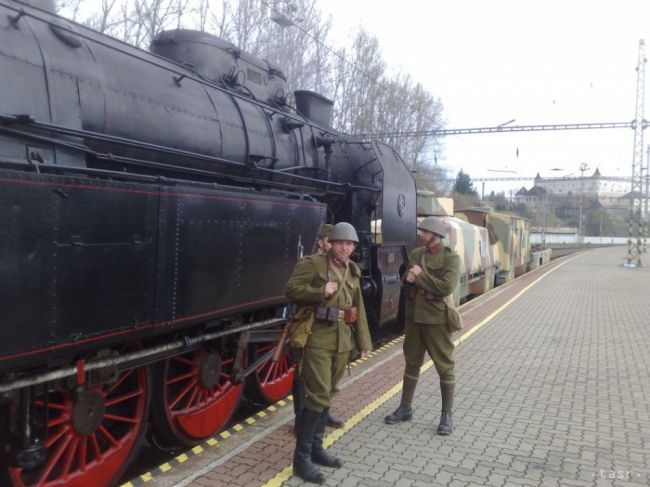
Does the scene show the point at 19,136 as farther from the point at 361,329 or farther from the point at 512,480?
the point at 512,480

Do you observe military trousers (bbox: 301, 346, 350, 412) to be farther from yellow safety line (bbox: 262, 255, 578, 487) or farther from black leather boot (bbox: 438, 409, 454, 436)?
black leather boot (bbox: 438, 409, 454, 436)

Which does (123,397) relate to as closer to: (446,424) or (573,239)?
(446,424)

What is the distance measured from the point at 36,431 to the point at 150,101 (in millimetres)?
2264

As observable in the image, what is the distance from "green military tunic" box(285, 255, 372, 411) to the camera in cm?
346

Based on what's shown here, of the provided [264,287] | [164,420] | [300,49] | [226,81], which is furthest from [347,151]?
[300,49]

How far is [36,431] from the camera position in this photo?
2982 mm

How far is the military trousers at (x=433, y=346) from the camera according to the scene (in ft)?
14.1

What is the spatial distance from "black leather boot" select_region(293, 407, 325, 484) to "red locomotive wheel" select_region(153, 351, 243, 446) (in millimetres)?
1092

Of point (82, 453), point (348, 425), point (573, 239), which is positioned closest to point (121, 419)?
point (82, 453)

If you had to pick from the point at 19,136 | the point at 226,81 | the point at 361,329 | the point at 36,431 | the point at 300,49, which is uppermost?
the point at 300,49

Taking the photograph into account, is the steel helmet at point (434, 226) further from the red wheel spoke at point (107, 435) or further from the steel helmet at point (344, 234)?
the red wheel spoke at point (107, 435)

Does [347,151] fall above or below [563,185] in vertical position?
below

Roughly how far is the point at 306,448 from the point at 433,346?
1.39 metres

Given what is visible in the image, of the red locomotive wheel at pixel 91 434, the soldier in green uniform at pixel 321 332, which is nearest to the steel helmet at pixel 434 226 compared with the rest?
the soldier in green uniform at pixel 321 332
